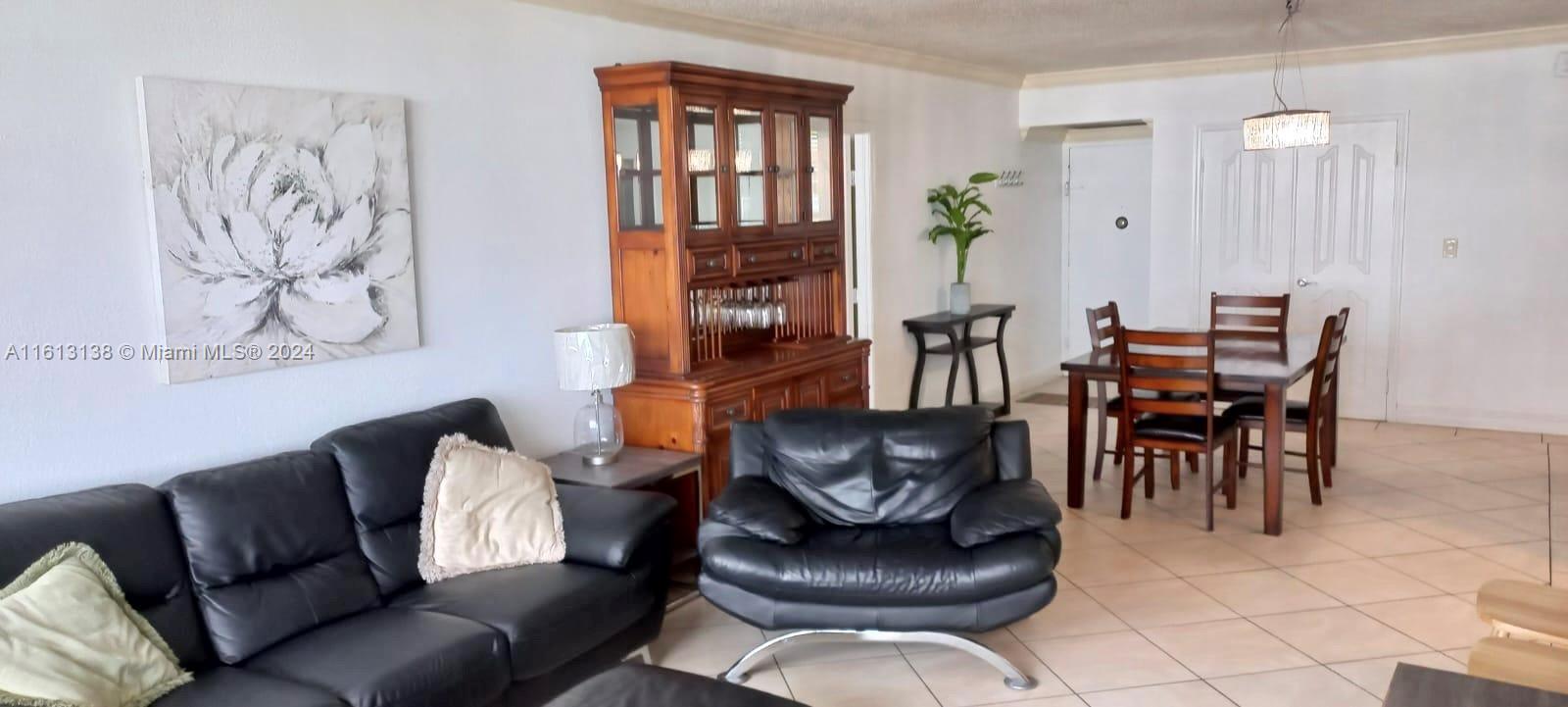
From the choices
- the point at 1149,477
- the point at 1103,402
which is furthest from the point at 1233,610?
the point at 1103,402

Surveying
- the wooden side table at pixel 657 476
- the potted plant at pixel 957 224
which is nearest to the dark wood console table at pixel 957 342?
the potted plant at pixel 957 224

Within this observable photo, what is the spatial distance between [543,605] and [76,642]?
3.55 feet

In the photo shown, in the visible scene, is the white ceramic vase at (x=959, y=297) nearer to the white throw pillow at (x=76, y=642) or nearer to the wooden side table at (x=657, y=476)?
the wooden side table at (x=657, y=476)

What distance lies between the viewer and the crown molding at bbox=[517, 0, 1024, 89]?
441 cm

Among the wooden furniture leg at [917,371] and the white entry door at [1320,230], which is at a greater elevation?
the white entry door at [1320,230]

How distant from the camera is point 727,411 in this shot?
439cm

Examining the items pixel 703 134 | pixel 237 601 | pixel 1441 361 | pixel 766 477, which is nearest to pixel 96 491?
pixel 237 601

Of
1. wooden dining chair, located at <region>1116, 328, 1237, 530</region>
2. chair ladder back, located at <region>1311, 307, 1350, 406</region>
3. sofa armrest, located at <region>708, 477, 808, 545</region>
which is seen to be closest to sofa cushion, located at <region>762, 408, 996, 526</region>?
sofa armrest, located at <region>708, 477, 808, 545</region>

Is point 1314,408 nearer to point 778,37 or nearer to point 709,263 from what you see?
point 709,263

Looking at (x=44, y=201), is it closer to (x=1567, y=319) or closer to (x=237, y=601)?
(x=237, y=601)

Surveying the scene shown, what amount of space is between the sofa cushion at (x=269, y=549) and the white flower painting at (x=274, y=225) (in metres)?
0.38

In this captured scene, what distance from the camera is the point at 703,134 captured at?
14.3 feet

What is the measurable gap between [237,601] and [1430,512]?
4.76 metres

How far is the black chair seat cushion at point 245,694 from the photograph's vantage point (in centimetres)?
248
